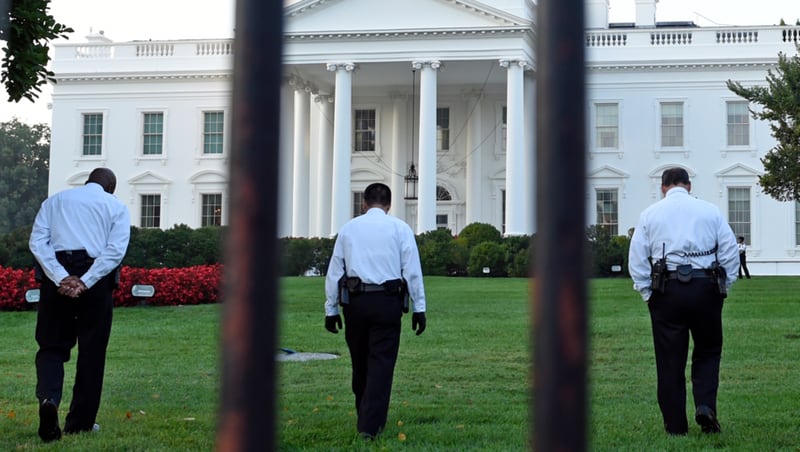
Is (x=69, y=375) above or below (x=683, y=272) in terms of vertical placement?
below

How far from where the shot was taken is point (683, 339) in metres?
6.73

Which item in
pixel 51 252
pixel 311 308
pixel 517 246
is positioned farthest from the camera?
pixel 517 246

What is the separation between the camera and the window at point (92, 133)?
42.7 meters

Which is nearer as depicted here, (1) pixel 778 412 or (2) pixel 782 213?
(1) pixel 778 412

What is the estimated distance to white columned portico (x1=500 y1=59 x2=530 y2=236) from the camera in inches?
1410

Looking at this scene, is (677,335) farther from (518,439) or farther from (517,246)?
(517,246)

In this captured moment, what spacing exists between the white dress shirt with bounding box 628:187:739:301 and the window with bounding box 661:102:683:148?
3355cm

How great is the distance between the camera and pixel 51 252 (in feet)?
22.2

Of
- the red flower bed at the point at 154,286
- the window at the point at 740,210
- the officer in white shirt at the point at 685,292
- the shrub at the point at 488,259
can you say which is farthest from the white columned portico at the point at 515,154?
the officer in white shirt at the point at 685,292

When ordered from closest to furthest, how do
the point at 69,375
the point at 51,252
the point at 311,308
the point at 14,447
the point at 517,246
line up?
the point at 14,447 → the point at 51,252 → the point at 69,375 → the point at 311,308 → the point at 517,246

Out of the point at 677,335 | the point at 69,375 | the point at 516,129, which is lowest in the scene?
the point at 69,375

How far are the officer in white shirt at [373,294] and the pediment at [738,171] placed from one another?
33828 millimetres

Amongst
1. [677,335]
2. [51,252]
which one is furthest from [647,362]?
[51,252]

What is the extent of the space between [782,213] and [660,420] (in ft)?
109
